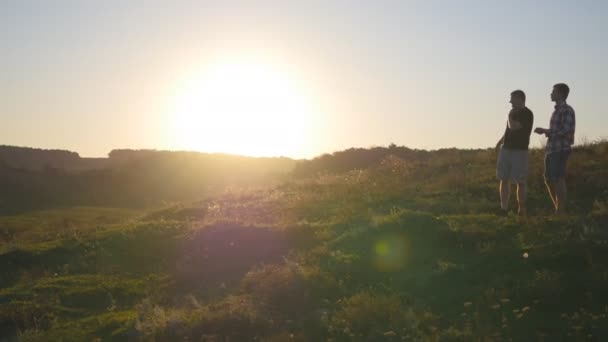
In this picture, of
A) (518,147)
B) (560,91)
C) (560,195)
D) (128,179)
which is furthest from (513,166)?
(128,179)

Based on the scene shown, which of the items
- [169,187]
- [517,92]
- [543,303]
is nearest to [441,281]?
[543,303]

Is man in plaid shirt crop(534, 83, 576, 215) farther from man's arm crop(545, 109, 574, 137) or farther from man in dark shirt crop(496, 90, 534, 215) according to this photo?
man in dark shirt crop(496, 90, 534, 215)

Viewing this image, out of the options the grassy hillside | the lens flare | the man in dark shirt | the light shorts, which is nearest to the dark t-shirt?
the man in dark shirt

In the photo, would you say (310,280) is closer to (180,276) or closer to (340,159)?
(180,276)

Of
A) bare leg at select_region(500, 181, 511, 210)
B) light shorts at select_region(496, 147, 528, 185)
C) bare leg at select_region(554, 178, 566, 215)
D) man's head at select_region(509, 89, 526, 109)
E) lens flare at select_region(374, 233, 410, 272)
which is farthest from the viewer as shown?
bare leg at select_region(500, 181, 511, 210)

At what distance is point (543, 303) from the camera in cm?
749

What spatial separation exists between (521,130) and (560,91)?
3.57 ft

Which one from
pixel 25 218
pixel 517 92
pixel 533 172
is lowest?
pixel 25 218

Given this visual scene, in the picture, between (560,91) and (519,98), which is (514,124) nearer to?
(519,98)

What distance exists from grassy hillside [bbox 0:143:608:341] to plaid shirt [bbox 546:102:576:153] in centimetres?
122

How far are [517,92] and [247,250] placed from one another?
587cm

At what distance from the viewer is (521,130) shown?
11.9 m

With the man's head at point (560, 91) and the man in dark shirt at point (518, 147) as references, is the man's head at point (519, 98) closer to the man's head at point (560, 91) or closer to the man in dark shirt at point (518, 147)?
the man in dark shirt at point (518, 147)

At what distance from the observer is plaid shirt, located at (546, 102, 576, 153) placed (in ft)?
36.1
